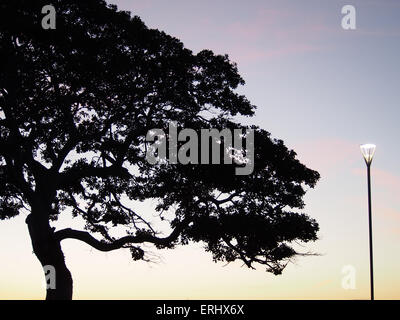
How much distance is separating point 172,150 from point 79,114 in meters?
3.87

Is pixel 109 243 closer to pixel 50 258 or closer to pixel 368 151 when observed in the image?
pixel 50 258

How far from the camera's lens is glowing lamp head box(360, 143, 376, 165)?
71.0 ft

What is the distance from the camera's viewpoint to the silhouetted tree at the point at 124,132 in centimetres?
2031

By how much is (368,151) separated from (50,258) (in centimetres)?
1270

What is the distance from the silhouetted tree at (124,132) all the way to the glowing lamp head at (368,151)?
1.99 m

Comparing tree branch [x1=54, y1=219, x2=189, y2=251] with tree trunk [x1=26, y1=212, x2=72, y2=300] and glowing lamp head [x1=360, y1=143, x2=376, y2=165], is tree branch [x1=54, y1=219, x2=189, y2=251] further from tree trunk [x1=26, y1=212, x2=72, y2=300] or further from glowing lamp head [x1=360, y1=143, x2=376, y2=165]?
glowing lamp head [x1=360, y1=143, x2=376, y2=165]

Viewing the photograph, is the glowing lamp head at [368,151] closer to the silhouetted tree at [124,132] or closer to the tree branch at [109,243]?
the silhouetted tree at [124,132]

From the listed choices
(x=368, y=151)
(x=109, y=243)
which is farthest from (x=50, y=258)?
(x=368, y=151)

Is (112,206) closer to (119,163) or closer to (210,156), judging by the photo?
(119,163)

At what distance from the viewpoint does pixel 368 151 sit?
21.7 m

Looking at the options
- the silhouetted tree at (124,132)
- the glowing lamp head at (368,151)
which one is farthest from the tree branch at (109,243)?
the glowing lamp head at (368,151)

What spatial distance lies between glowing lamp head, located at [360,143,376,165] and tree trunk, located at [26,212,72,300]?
12.1 metres

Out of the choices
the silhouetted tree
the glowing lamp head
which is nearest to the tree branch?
the silhouetted tree

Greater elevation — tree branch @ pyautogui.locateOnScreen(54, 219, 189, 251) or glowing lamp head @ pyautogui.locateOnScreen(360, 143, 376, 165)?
glowing lamp head @ pyautogui.locateOnScreen(360, 143, 376, 165)
